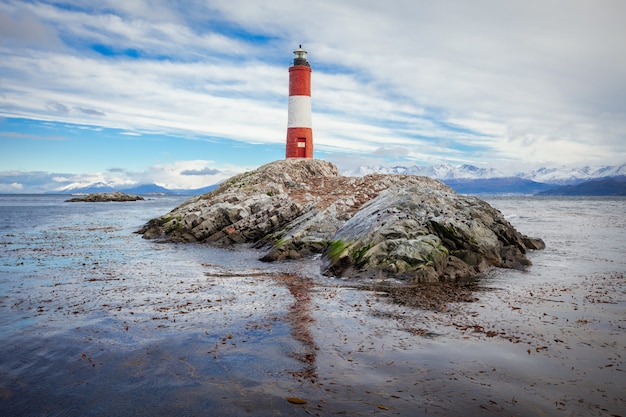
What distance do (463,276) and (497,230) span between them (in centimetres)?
730

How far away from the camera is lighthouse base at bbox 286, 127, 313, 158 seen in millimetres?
46719

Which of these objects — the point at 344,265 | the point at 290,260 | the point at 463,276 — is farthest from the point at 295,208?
the point at 463,276

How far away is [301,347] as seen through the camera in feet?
31.2

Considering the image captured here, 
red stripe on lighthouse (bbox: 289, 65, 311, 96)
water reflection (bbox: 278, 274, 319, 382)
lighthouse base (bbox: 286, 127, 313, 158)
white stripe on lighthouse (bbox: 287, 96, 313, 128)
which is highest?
red stripe on lighthouse (bbox: 289, 65, 311, 96)

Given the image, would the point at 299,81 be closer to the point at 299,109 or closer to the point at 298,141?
the point at 299,109

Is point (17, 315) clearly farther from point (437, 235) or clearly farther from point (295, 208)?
point (295, 208)

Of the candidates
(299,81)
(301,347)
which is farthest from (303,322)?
(299,81)

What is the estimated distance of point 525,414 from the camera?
660 centimetres

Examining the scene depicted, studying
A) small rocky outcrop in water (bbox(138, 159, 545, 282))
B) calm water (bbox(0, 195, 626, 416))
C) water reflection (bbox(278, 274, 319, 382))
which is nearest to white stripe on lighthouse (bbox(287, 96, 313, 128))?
small rocky outcrop in water (bbox(138, 159, 545, 282))

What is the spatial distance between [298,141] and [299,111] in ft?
10.0

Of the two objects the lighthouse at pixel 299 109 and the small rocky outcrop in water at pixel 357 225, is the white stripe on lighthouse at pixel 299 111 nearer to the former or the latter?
the lighthouse at pixel 299 109

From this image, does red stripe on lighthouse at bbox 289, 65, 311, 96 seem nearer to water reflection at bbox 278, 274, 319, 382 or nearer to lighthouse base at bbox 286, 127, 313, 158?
lighthouse base at bbox 286, 127, 313, 158

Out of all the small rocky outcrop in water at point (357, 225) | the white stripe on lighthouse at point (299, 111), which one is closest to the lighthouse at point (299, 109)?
the white stripe on lighthouse at point (299, 111)

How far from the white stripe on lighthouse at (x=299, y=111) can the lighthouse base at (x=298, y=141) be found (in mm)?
527
